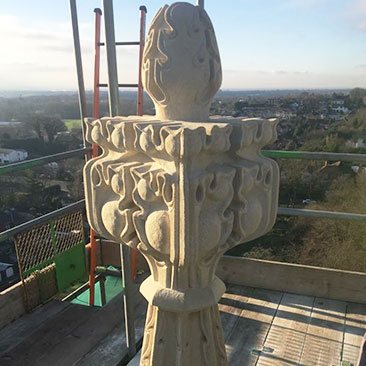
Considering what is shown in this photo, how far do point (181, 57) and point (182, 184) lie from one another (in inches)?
16.0

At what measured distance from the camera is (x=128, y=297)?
2020 millimetres

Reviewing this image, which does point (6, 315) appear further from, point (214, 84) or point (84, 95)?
point (214, 84)

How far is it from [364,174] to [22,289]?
6.92 m

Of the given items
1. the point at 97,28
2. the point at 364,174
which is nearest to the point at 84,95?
the point at 97,28

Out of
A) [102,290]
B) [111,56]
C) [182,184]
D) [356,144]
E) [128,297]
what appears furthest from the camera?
[356,144]

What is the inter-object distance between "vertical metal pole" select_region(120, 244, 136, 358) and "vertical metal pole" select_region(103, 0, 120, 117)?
662mm

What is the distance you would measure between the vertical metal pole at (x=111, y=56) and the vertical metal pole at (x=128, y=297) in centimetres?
66

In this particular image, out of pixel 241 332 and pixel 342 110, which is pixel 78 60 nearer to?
pixel 241 332

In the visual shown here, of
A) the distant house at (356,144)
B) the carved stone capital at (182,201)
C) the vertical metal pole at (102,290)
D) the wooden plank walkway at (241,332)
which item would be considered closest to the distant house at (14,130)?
the vertical metal pole at (102,290)

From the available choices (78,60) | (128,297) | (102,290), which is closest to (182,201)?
(128,297)

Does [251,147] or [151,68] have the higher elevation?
[151,68]

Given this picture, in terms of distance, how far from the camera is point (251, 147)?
1.32 metres

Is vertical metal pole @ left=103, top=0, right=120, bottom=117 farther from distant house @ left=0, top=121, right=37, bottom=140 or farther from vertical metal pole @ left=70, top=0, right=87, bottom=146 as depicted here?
distant house @ left=0, top=121, right=37, bottom=140

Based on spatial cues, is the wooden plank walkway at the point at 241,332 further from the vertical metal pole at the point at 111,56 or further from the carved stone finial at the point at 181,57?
the carved stone finial at the point at 181,57
